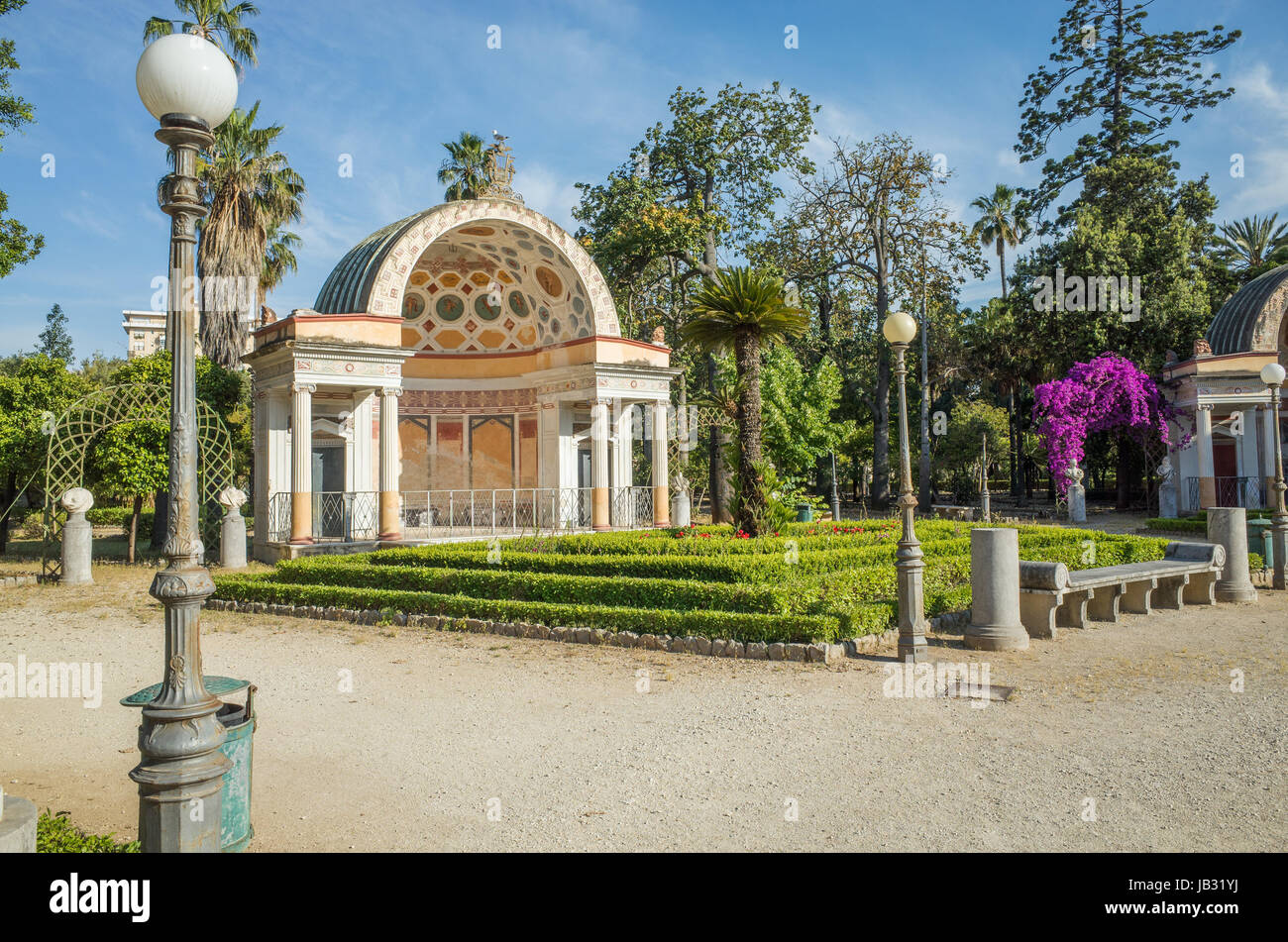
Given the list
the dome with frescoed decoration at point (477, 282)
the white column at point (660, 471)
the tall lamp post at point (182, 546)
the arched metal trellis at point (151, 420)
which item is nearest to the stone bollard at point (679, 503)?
the white column at point (660, 471)

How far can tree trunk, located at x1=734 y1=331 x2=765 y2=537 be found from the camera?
14.2 m

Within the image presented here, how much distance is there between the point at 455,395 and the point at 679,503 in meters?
7.64

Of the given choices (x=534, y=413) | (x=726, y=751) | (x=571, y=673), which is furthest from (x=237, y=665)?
(x=534, y=413)

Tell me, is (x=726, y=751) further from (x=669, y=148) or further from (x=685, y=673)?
(x=669, y=148)

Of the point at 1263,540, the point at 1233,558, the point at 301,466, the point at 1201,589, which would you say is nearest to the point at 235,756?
the point at 1201,589

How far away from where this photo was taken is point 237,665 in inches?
379

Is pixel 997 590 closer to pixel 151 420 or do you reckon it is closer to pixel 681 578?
pixel 681 578

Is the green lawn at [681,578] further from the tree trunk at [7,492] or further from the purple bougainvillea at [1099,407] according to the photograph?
the purple bougainvillea at [1099,407]

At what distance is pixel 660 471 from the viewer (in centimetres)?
2408

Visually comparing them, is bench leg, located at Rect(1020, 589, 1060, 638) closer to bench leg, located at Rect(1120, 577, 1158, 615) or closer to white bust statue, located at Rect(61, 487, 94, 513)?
bench leg, located at Rect(1120, 577, 1158, 615)

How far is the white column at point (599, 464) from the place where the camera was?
75.9ft
